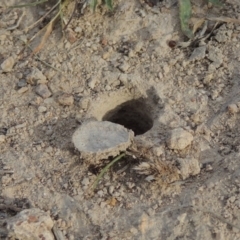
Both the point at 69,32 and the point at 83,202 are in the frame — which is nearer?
the point at 83,202

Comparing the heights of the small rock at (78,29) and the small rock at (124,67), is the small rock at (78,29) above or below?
above

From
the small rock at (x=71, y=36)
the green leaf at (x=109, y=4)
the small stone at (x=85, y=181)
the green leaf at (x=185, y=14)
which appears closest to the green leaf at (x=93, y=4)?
the green leaf at (x=109, y=4)

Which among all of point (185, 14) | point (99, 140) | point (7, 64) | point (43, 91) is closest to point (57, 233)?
point (99, 140)

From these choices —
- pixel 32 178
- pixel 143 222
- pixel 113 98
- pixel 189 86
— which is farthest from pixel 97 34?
pixel 143 222

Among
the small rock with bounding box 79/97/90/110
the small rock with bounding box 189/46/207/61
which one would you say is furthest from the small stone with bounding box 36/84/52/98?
the small rock with bounding box 189/46/207/61

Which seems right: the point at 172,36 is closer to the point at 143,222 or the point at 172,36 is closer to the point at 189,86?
the point at 189,86

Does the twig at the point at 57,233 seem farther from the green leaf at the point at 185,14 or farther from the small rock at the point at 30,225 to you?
the green leaf at the point at 185,14
